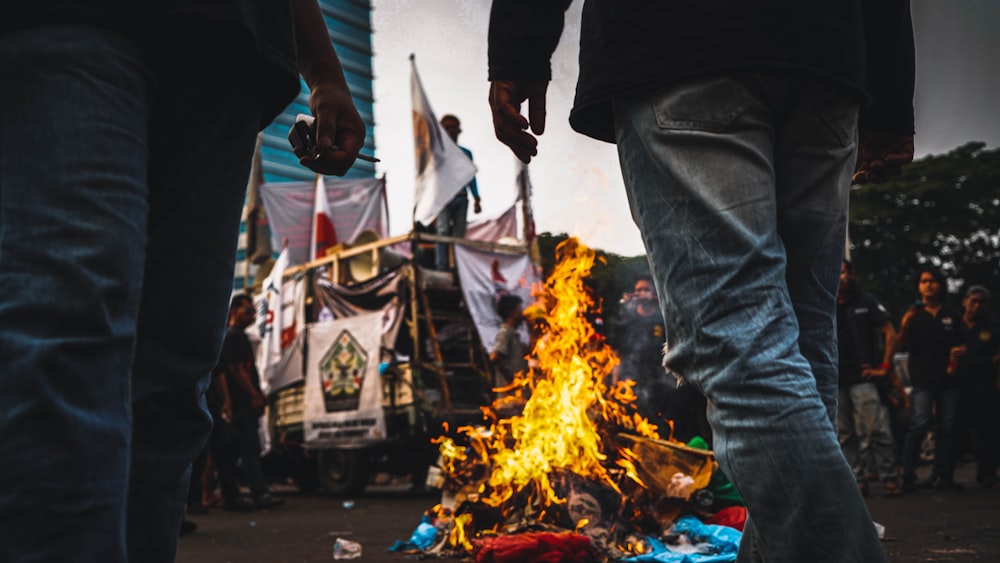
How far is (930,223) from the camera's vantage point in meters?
41.1

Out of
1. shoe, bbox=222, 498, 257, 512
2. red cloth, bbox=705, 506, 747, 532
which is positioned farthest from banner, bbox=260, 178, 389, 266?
red cloth, bbox=705, 506, 747, 532

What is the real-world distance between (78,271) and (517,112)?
1.22m

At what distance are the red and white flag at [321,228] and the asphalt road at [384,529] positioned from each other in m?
6.61

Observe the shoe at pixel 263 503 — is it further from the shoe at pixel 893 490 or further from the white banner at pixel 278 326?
the shoe at pixel 893 490

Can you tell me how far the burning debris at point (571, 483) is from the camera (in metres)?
4.89

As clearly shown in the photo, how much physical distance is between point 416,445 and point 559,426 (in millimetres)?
5833

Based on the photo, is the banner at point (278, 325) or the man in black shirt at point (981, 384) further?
the banner at point (278, 325)

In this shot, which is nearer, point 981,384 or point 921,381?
point 921,381

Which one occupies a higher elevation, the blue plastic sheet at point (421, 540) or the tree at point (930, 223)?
the tree at point (930, 223)

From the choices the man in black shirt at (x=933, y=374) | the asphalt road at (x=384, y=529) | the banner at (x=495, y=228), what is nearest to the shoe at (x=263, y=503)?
the asphalt road at (x=384, y=529)

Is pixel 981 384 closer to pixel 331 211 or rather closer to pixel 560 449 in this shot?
pixel 560 449

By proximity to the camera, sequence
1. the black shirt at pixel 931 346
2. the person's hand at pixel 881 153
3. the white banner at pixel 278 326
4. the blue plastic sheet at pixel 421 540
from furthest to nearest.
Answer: the white banner at pixel 278 326
the black shirt at pixel 931 346
the blue plastic sheet at pixel 421 540
the person's hand at pixel 881 153

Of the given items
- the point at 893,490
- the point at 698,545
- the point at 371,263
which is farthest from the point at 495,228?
the point at 698,545

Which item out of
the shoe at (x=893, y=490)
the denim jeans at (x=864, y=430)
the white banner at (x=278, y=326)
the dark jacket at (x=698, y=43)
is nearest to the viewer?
the dark jacket at (x=698, y=43)
